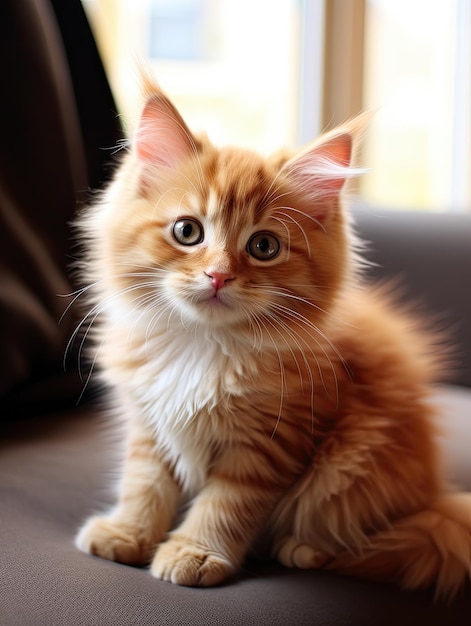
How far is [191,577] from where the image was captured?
37.0 inches

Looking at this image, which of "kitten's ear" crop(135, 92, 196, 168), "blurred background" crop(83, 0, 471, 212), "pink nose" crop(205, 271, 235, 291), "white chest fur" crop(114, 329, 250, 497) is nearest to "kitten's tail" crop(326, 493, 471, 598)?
"white chest fur" crop(114, 329, 250, 497)

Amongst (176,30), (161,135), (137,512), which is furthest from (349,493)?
(176,30)

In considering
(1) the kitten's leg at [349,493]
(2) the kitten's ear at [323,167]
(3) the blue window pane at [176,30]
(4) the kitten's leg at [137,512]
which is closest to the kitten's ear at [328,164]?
(2) the kitten's ear at [323,167]

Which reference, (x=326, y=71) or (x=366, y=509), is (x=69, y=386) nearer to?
(x=366, y=509)

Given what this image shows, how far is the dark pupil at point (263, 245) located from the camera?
1009 millimetres

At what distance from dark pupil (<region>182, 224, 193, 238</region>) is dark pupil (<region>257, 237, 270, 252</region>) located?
0.30 feet

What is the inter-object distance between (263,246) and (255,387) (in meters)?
0.19

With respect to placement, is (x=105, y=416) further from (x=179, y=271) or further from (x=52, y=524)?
(x=179, y=271)

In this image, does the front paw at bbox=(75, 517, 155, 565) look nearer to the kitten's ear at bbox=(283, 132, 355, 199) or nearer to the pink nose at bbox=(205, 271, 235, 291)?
the pink nose at bbox=(205, 271, 235, 291)

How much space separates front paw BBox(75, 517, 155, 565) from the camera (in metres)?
1.00

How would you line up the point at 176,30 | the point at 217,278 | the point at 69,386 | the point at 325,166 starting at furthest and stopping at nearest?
the point at 176,30, the point at 69,386, the point at 325,166, the point at 217,278

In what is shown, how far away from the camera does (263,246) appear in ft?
3.32

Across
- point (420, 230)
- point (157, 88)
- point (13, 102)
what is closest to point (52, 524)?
point (157, 88)

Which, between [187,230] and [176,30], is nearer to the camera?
[187,230]
